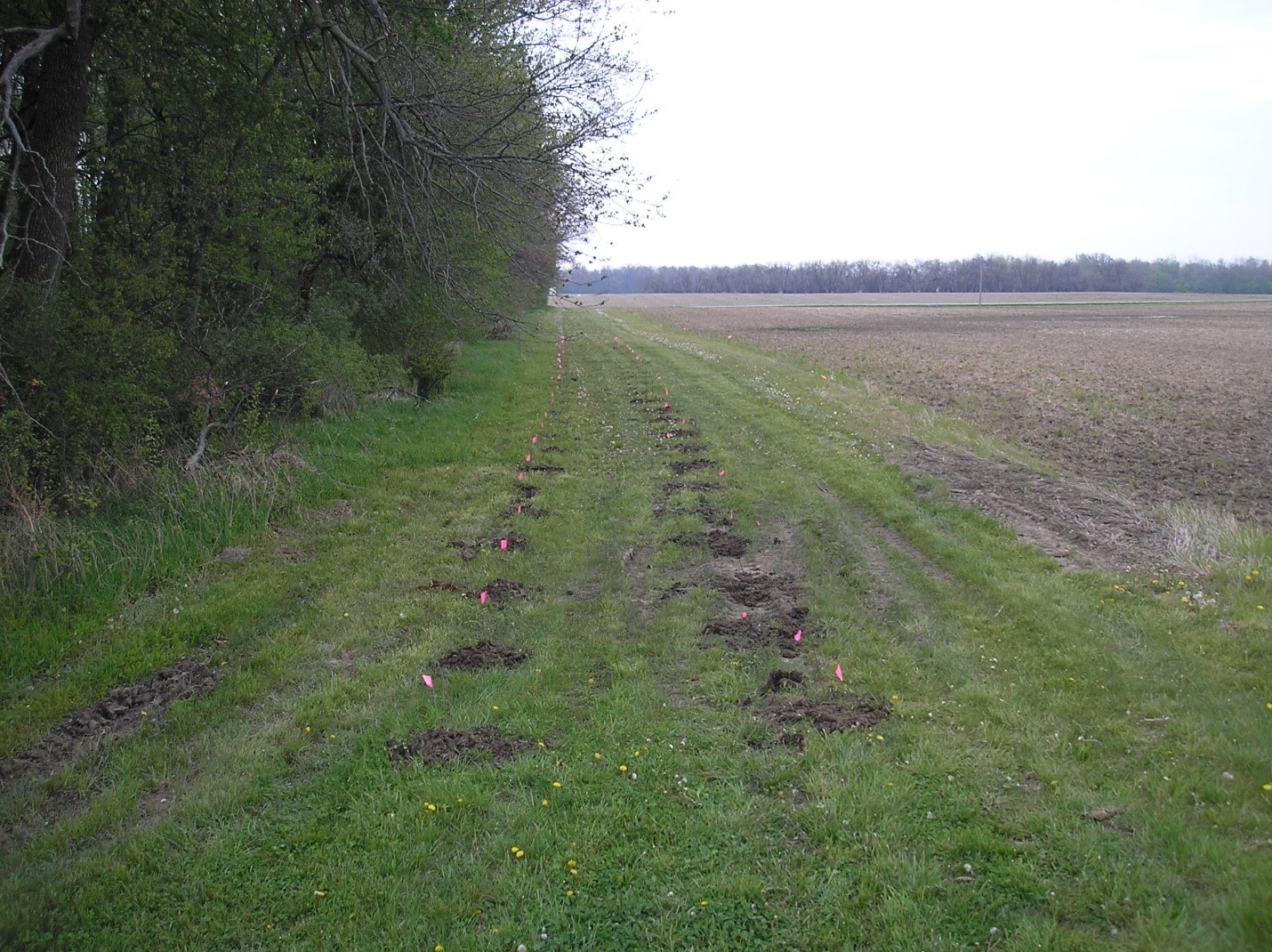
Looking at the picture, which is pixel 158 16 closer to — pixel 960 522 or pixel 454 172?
pixel 454 172

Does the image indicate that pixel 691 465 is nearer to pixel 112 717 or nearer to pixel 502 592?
pixel 502 592

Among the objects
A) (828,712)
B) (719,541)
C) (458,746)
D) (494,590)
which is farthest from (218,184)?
(828,712)

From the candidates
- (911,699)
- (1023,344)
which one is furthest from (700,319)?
(911,699)

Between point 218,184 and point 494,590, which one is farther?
point 218,184

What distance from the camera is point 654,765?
404 centimetres

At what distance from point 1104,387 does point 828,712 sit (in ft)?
62.7

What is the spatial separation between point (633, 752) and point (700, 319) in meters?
50.6

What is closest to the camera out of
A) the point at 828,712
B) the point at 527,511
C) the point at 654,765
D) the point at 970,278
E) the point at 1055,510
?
Answer: the point at 654,765

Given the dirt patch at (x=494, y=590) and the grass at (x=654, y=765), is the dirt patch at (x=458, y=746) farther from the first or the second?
the dirt patch at (x=494, y=590)

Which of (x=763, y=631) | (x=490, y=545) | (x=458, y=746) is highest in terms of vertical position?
(x=490, y=545)

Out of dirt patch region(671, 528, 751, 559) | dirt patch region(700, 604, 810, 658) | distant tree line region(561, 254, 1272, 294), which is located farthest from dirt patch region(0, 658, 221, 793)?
distant tree line region(561, 254, 1272, 294)

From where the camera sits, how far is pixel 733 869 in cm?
330

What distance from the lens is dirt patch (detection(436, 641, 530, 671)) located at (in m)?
5.15

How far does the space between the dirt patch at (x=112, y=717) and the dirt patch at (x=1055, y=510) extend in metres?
6.48
